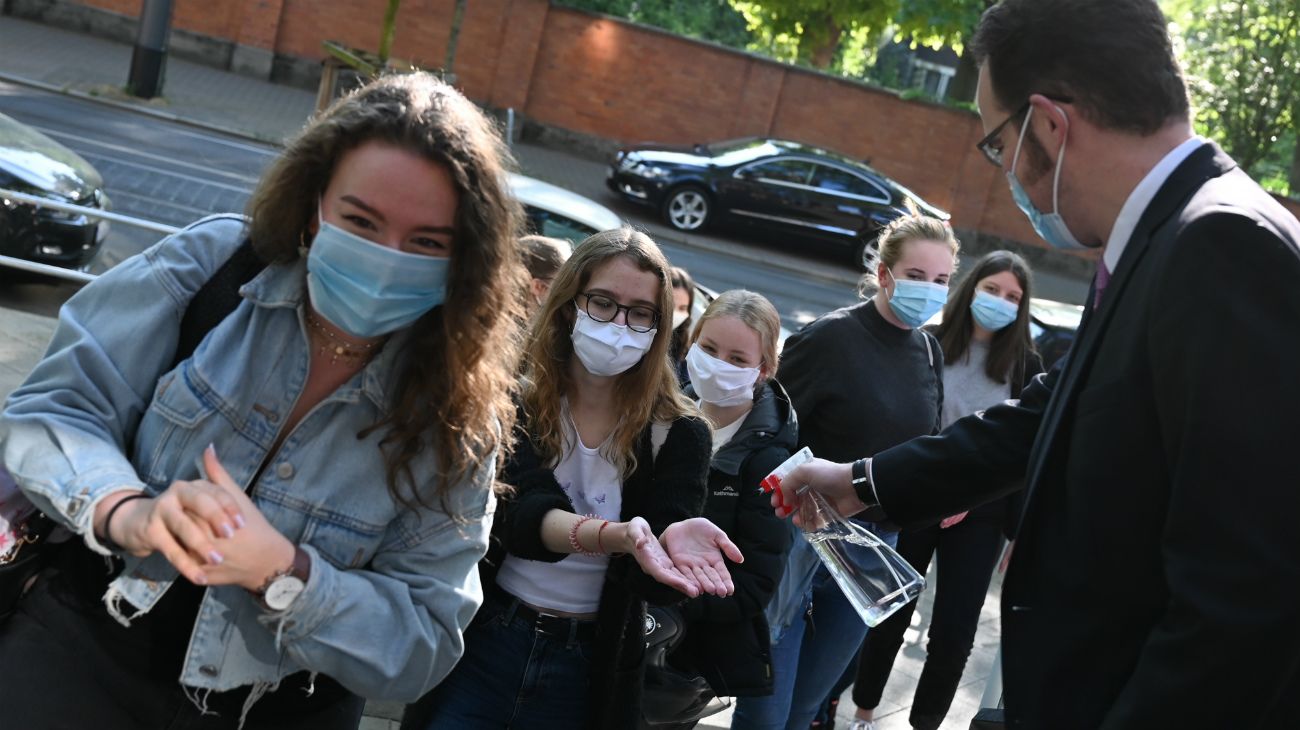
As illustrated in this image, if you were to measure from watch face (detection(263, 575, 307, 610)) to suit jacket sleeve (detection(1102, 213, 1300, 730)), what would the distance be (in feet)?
4.50

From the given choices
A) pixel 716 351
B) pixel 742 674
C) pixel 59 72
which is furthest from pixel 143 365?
pixel 59 72

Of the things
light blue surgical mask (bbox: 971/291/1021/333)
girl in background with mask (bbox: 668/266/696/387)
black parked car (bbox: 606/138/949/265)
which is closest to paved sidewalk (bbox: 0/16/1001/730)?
black parked car (bbox: 606/138/949/265)

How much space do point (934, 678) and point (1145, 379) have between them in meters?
3.92

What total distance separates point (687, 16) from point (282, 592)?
108ft

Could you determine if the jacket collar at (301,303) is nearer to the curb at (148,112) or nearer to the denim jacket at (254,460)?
the denim jacket at (254,460)

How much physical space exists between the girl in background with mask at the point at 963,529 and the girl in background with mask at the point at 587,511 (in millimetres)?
2375

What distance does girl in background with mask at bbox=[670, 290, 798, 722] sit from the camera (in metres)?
3.81

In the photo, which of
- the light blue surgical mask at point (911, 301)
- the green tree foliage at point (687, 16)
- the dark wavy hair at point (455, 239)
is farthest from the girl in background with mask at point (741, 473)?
the green tree foliage at point (687, 16)

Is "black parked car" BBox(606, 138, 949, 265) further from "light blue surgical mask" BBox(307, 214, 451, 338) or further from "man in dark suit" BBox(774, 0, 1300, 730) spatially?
"light blue surgical mask" BBox(307, 214, 451, 338)

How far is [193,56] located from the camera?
84.1 feet

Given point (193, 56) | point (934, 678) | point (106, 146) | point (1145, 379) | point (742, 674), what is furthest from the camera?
point (193, 56)

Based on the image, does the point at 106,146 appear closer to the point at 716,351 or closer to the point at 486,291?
the point at 716,351

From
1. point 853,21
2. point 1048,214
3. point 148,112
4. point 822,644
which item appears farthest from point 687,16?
point 1048,214

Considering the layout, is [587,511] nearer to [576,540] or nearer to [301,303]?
[576,540]
